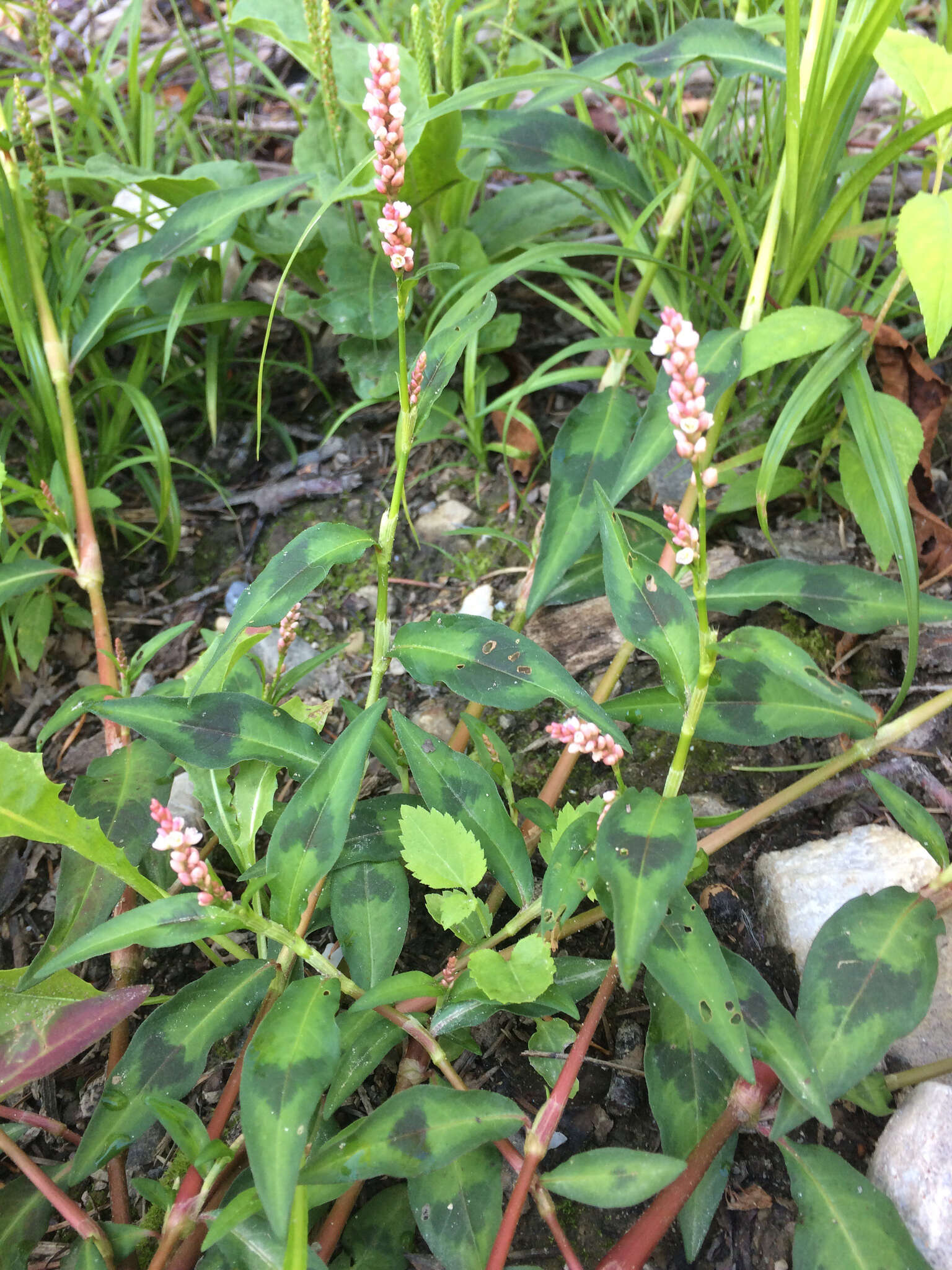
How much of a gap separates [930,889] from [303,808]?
3.03 feet

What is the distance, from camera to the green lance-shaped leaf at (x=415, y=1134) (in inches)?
42.9

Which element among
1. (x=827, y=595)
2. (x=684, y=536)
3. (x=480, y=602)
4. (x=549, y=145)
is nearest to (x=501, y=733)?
(x=480, y=602)

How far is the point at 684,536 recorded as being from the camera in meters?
1.03

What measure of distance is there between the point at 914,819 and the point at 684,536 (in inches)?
24.4

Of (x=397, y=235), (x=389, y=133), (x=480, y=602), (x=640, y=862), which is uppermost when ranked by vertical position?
(x=389, y=133)

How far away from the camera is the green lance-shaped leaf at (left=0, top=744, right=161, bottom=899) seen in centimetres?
126

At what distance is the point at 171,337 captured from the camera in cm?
207

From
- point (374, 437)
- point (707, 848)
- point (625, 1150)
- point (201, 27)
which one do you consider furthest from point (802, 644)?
point (201, 27)

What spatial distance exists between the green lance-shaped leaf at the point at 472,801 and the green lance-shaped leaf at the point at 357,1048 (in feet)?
0.87

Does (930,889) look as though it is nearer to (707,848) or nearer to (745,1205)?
(707,848)

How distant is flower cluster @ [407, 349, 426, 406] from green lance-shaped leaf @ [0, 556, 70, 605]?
96cm

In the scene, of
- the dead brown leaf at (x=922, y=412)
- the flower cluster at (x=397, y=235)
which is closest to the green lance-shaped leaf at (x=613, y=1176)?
the flower cluster at (x=397, y=235)

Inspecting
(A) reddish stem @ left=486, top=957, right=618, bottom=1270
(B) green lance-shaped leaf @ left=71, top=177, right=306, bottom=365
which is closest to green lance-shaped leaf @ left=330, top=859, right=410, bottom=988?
(A) reddish stem @ left=486, top=957, right=618, bottom=1270

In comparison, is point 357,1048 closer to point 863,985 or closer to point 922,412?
point 863,985
